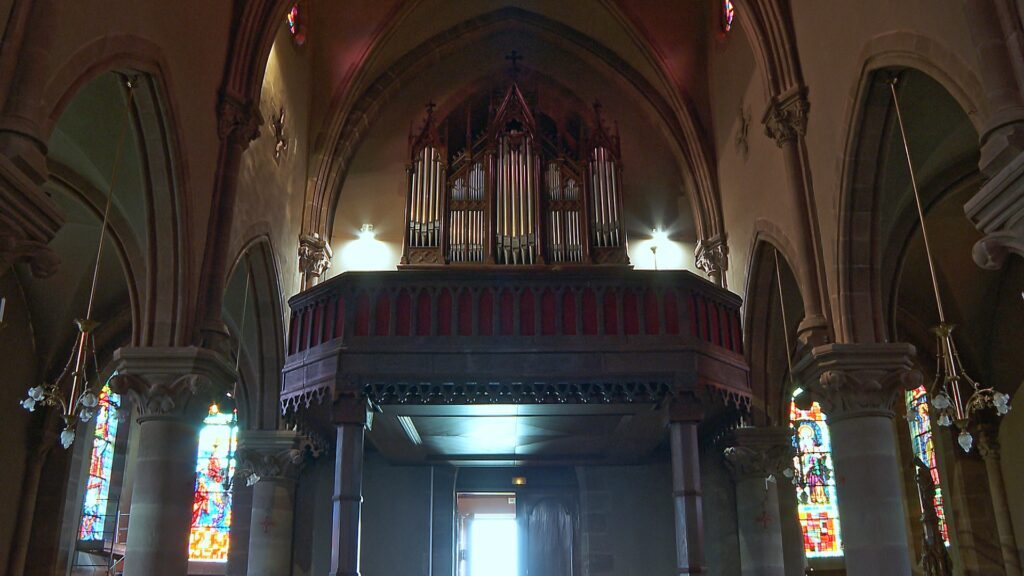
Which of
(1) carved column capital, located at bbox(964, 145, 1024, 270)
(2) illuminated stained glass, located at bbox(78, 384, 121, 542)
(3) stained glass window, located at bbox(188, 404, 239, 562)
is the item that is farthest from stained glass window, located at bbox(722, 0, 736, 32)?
(2) illuminated stained glass, located at bbox(78, 384, 121, 542)

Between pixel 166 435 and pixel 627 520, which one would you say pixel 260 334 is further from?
pixel 627 520

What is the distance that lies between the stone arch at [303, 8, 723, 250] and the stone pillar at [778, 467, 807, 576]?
4875 millimetres

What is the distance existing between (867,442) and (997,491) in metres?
7.03

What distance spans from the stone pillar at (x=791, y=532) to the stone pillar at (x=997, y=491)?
3217mm

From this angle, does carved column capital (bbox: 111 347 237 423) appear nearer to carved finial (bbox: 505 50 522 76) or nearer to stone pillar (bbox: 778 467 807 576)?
carved finial (bbox: 505 50 522 76)

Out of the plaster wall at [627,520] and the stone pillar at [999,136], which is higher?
the stone pillar at [999,136]

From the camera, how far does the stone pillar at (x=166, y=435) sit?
9977 mm

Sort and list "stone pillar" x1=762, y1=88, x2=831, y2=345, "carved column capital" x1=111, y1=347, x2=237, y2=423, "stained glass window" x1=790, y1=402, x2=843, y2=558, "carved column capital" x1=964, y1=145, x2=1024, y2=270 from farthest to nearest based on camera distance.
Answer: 1. "stained glass window" x1=790, y1=402, x2=843, y2=558
2. "stone pillar" x1=762, y1=88, x2=831, y2=345
3. "carved column capital" x1=111, y1=347, x2=237, y2=423
4. "carved column capital" x1=964, y1=145, x2=1024, y2=270

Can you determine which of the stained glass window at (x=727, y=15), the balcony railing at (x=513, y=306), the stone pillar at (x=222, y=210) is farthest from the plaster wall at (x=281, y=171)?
the stained glass window at (x=727, y=15)

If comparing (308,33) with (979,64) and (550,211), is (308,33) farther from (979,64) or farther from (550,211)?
(979,64)

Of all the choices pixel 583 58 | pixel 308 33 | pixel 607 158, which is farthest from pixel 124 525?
pixel 583 58

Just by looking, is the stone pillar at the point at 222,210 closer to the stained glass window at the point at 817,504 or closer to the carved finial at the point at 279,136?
the carved finial at the point at 279,136

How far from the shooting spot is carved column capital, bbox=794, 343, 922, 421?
10.2 metres

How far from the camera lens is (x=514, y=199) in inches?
620
